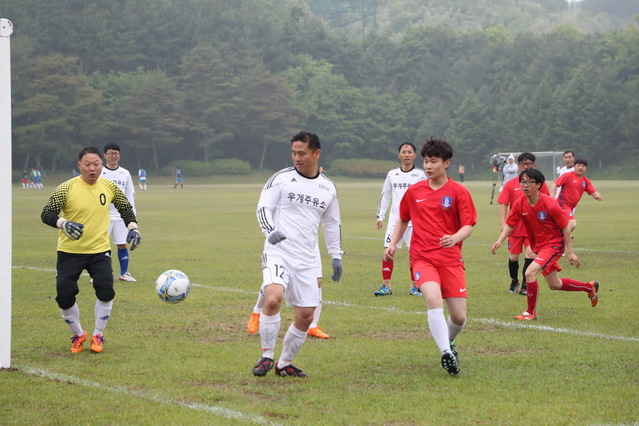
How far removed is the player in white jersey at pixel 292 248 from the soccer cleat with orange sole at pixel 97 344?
1.83m

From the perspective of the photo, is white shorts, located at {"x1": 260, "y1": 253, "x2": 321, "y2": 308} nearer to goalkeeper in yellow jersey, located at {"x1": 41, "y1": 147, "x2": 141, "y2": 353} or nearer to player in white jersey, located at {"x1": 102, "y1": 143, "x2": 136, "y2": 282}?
goalkeeper in yellow jersey, located at {"x1": 41, "y1": 147, "x2": 141, "y2": 353}

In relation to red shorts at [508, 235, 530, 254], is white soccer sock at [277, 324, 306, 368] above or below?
below

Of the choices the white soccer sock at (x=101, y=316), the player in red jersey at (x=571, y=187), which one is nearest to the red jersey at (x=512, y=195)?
the player in red jersey at (x=571, y=187)

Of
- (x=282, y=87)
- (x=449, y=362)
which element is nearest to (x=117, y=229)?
(x=449, y=362)

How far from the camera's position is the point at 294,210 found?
7262 mm

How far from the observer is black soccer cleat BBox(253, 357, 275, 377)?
278 inches

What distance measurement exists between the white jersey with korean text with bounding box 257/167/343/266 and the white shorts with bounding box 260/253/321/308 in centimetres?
7

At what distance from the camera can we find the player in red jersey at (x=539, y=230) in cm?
968

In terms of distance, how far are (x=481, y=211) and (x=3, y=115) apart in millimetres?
26873

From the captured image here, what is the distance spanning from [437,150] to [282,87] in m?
94.8

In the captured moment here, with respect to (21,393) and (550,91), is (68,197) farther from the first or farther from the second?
(550,91)

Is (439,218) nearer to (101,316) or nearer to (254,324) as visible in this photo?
(254,324)

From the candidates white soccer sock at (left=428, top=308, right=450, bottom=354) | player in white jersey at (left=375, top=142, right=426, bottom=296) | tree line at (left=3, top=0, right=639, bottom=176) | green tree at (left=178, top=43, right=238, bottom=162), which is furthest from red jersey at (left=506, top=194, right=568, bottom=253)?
green tree at (left=178, top=43, right=238, bottom=162)

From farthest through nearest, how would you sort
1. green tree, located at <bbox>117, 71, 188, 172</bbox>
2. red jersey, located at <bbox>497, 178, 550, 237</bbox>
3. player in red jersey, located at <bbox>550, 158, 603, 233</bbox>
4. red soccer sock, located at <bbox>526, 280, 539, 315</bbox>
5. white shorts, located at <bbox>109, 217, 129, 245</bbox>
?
green tree, located at <bbox>117, 71, 188, 172</bbox>
player in red jersey, located at <bbox>550, 158, 603, 233</bbox>
white shorts, located at <bbox>109, 217, 129, 245</bbox>
red jersey, located at <bbox>497, 178, 550, 237</bbox>
red soccer sock, located at <bbox>526, 280, 539, 315</bbox>
